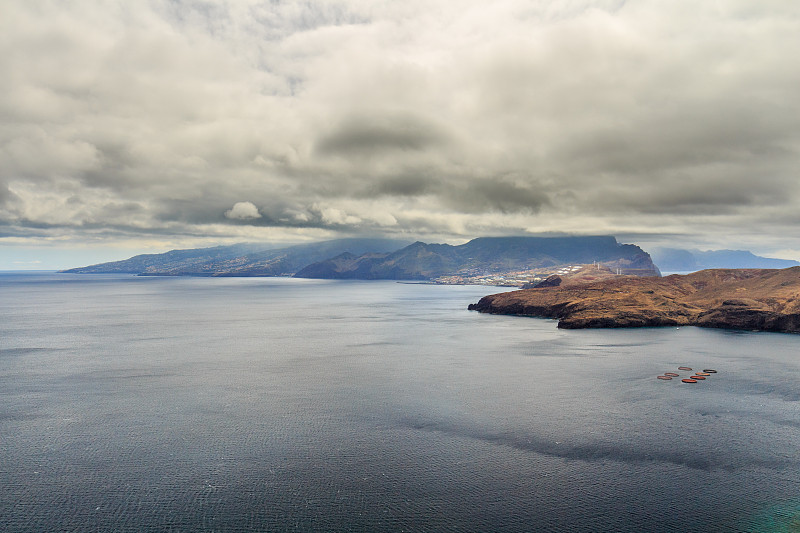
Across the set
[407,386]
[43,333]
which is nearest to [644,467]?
[407,386]

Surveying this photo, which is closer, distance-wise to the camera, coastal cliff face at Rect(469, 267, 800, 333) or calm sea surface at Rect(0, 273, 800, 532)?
calm sea surface at Rect(0, 273, 800, 532)

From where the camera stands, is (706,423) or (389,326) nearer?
(706,423)

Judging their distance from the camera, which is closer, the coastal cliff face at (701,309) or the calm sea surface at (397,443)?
the calm sea surface at (397,443)

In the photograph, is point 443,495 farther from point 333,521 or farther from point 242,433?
→ point 242,433

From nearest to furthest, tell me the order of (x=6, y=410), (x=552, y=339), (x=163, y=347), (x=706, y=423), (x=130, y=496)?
1. (x=130, y=496)
2. (x=706, y=423)
3. (x=6, y=410)
4. (x=163, y=347)
5. (x=552, y=339)

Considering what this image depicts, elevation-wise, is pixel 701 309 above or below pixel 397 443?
above

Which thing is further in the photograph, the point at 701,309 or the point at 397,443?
the point at 701,309

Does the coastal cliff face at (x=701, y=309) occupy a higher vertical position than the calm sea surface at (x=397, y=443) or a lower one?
higher

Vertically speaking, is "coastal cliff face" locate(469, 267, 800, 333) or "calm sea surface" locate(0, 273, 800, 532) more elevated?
"coastal cliff face" locate(469, 267, 800, 333)
